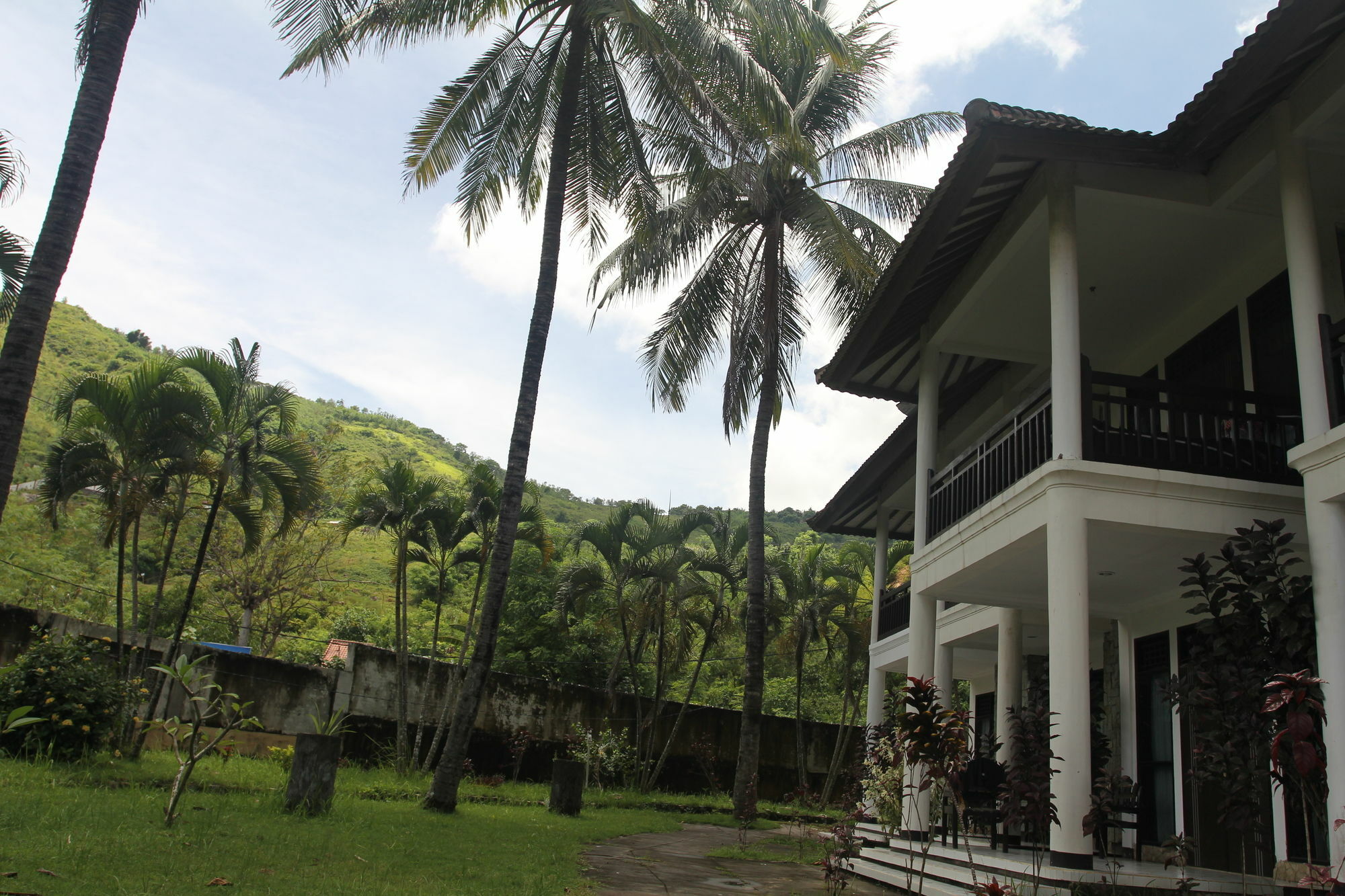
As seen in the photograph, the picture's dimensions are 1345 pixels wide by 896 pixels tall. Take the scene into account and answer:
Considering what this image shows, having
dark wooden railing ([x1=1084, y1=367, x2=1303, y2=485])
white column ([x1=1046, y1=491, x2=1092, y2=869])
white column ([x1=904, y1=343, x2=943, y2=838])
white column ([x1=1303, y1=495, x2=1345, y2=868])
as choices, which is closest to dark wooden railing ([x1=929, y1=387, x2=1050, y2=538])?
white column ([x1=904, y1=343, x2=943, y2=838])

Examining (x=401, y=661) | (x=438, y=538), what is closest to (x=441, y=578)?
(x=438, y=538)

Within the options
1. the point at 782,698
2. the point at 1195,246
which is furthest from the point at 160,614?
the point at 1195,246

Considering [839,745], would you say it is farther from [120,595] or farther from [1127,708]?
[120,595]

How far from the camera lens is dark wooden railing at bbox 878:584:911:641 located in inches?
553

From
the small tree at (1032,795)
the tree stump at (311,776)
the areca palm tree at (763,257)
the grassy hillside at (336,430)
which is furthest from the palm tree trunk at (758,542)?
the grassy hillside at (336,430)

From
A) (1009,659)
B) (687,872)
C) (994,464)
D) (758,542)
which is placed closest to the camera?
(687,872)

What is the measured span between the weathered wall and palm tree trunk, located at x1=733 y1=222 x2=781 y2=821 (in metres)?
2.29

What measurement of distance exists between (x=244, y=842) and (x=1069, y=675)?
6.23 metres

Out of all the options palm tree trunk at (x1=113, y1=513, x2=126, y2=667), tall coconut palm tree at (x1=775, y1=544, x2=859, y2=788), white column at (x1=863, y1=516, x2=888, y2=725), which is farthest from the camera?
tall coconut palm tree at (x1=775, y1=544, x2=859, y2=788)

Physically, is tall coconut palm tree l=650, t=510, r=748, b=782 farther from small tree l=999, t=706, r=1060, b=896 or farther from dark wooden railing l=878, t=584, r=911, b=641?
small tree l=999, t=706, r=1060, b=896

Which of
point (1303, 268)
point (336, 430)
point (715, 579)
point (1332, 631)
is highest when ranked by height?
point (336, 430)

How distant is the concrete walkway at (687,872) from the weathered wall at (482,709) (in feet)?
21.7

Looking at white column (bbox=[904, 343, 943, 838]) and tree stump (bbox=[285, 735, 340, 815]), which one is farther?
white column (bbox=[904, 343, 943, 838])

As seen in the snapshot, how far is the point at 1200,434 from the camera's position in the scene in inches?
293
